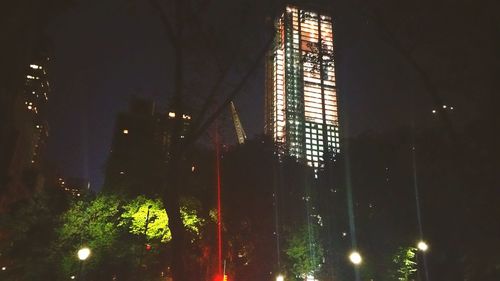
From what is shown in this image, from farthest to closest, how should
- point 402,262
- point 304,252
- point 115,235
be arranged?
1. point 402,262
2. point 304,252
3. point 115,235

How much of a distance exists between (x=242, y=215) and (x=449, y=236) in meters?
13.4

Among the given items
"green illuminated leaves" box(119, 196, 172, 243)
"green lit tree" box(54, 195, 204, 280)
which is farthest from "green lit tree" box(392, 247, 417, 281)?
"green illuminated leaves" box(119, 196, 172, 243)

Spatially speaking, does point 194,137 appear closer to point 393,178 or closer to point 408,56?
point 408,56

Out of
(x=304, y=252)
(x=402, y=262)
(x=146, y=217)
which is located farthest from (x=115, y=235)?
(x=402, y=262)

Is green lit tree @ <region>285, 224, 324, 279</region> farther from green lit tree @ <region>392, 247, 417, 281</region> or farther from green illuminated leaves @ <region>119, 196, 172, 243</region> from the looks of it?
green illuminated leaves @ <region>119, 196, 172, 243</region>

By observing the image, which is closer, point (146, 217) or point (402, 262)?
point (146, 217)


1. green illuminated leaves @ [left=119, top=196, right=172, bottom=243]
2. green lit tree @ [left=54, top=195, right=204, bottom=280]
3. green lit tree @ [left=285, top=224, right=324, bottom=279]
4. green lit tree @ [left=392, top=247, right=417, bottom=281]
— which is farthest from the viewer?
green lit tree @ [left=392, top=247, right=417, bottom=281]

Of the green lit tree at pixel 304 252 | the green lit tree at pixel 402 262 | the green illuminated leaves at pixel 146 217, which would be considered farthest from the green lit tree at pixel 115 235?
the green lit tree at pixel 402 262

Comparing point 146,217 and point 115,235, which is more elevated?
point 146,217

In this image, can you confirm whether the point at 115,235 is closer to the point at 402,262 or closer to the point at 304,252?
the point at 304,252

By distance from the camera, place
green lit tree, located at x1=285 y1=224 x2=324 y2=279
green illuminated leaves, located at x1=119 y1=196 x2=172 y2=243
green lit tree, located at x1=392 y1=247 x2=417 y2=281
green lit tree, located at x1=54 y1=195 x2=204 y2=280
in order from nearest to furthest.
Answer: green lit tree, located at x1=54 y1=195 x2=204 y2=280 < green illuminated leaves, located at x1=119 y1=196 x2=172 y2=243 < green lit tree, located at x1=285 y1=224 x2=324 y2=279 < green lit tree, located at x1=392 y1=247 x2=417 y2=281

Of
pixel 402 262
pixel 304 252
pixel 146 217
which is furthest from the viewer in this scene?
pixel 402 262

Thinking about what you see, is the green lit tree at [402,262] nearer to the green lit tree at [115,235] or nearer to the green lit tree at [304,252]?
the green lit tree at [304,252]

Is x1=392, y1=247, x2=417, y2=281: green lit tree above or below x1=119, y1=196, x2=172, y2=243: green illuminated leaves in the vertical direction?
below
